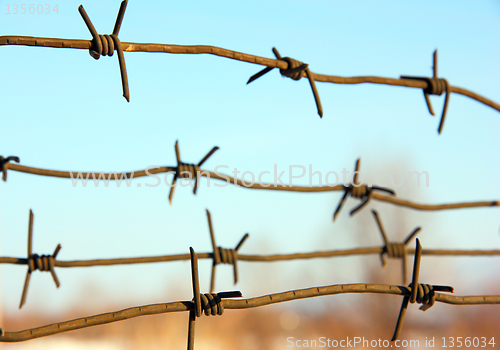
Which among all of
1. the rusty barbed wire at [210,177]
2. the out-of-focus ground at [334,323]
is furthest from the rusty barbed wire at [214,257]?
the out-of-focus ground at [334,323]

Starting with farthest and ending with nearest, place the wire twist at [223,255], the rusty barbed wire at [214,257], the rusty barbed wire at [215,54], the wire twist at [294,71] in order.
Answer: the wire twist at [223,255] → the rusty barbed wire at [214,257] → the wire twist at [294,71] → the rusty barbed wire at [215,54]

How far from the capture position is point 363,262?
869 cm

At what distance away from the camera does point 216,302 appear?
2.16 ft

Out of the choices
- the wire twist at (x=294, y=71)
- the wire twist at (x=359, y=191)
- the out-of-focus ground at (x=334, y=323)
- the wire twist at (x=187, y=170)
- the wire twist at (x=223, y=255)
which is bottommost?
the out-of-focus ground at (x=334, y=323)

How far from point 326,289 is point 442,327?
7982 millimetres

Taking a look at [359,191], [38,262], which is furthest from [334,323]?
[38,262]

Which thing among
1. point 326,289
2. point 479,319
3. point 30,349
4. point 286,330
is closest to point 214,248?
point 326,289

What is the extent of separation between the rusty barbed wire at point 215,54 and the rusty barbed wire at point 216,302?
12.3 inches

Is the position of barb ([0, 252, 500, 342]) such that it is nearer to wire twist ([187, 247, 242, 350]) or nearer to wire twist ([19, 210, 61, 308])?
wire twist ([187, 247, 242, 350])

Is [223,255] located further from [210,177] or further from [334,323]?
[334,323]

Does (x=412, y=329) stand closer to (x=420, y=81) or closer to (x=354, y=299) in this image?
(x=354, y=299)

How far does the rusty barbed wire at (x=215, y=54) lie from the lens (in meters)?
0.68

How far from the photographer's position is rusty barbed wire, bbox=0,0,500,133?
68 centimetres

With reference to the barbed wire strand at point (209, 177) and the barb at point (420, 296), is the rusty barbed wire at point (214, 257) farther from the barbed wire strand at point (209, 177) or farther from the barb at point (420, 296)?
the barb at point (420, 296)
